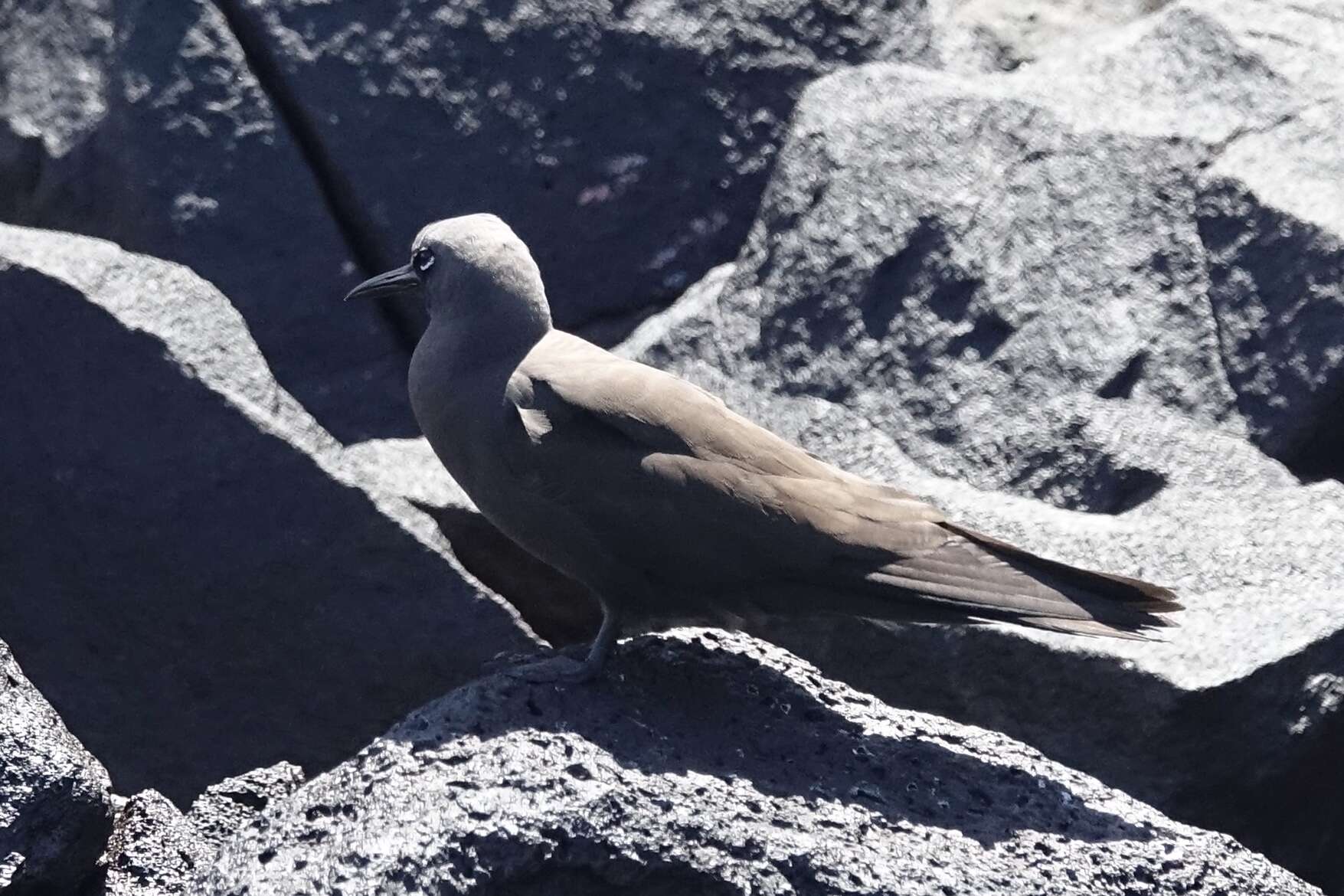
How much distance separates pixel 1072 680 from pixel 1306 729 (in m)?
0.59

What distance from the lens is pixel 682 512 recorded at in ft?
13.6

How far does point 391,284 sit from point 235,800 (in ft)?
4.15

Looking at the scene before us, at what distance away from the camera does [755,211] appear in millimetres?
7008

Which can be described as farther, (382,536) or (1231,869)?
(382,536)

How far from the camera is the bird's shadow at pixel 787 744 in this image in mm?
3801

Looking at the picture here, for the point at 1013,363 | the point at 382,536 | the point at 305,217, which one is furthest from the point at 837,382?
the point at 305,217

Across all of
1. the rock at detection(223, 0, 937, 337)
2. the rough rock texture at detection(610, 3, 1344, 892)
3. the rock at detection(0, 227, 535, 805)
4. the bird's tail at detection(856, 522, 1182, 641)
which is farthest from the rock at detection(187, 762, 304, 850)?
the rock at detection(223, 0, 937, 337)

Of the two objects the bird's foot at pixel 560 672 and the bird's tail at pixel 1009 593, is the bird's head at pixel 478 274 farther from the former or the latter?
the bird's tail at pixel 1009 593

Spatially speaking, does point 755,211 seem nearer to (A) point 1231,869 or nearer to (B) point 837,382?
(B) point 837,382

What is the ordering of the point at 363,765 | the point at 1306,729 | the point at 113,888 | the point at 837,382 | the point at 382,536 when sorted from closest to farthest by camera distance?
the point at 363,765 → the point at 113,888 → the point at 1306,729 → the point at 382,536 → the point at 837,382

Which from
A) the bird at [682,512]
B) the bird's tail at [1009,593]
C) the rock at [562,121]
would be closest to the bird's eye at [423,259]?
the bird at [682,512]

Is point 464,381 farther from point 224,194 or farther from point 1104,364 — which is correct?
point 224,194

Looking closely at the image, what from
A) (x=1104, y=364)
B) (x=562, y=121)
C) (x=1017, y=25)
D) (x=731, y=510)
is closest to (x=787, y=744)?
(x=731, y=510)

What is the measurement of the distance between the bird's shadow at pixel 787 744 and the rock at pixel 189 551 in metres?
1.60
